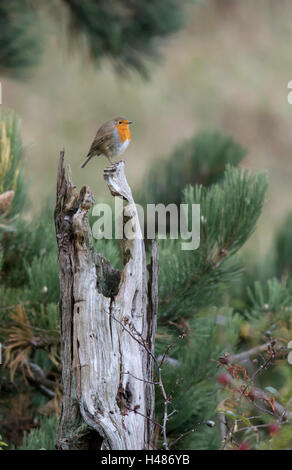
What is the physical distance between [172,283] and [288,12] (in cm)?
496

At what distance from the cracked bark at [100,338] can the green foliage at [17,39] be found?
1.32m

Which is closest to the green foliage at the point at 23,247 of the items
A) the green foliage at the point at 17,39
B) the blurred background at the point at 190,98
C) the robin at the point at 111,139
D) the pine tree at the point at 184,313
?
the pine tree at the point at 184,313

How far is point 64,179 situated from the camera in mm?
722

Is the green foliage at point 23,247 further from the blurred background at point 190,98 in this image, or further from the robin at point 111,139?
the blurred background at point 190,98

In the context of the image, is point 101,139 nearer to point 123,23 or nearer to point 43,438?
point 43,438

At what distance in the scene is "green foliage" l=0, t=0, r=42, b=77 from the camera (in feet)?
6.21

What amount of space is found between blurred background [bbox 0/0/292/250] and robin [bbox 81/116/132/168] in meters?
2.41

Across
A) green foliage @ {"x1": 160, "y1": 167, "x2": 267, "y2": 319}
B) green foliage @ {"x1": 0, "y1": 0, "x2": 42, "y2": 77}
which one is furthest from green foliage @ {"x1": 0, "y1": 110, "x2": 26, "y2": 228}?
green foliage @ {"x1": 0, "y1": 0, "x2": 42, "y2": 77}

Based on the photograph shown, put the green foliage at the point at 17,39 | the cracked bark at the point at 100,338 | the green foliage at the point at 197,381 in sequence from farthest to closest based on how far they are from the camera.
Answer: the green foliage at the point at 17,39 → the green foliage at the point at 197,381 → the cracked bark at the point at 100,338

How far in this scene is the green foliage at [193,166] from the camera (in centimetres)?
156

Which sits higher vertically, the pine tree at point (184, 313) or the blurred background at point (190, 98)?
the blurred background at point (190, 98)

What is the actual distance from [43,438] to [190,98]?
168 inches

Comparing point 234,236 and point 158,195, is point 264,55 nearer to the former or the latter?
point 158,195

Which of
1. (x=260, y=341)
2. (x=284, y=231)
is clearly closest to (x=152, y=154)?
(x=284, y=231)
